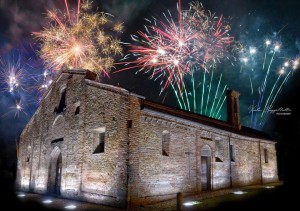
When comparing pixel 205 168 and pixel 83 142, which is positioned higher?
→ pixel 83 142

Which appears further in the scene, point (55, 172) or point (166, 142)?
point (55, 172)

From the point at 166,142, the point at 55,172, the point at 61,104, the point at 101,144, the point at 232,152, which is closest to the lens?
the point at 101,144

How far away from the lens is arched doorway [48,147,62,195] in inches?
687

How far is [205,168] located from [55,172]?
31.7 feet

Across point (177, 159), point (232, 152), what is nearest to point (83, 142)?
point (177, 159)

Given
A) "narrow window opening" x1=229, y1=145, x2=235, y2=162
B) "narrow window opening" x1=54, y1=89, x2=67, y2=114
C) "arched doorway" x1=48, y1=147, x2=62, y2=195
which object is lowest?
"arched doorway" x1=48, y1=147, x2=62, y2=195

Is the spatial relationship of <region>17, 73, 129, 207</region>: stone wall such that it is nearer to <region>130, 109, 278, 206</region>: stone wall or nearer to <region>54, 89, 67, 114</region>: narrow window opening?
<region>54, 89, 67, 114</region>: narrow window opening

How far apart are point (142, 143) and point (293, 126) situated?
112 ft

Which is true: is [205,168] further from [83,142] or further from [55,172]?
[55,172]

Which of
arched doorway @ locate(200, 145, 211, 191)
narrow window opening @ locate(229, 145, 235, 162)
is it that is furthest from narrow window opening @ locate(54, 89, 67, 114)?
narrow window opening @ locate(229, 145, 235, 162)

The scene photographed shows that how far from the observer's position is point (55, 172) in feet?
58.2

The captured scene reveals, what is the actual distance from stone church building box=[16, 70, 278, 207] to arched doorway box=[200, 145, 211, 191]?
6 centimetres

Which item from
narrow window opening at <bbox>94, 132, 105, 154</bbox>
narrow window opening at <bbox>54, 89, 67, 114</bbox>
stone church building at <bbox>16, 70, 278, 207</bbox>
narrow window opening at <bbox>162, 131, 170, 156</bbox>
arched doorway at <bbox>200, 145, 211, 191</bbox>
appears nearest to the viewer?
stone church building at <bbox>16, 70, 278, 207</bbox>

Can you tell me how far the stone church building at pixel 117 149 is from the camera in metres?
13.1
